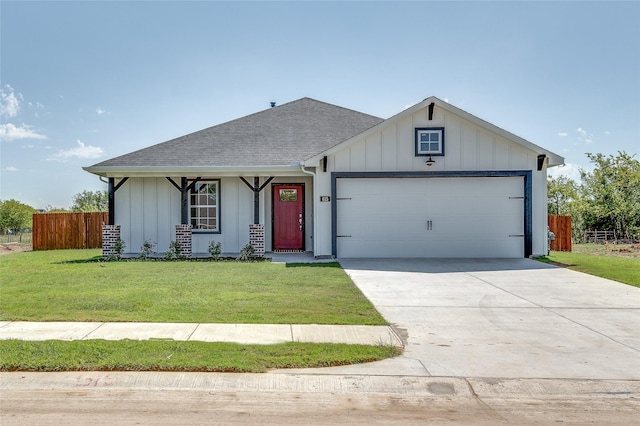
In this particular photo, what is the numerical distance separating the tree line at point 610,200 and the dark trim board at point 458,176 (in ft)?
48.5

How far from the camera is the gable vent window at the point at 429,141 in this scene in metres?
13.8

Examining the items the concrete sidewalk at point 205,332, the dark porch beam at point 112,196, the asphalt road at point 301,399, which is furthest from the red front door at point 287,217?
the asphalt road at point 301,399

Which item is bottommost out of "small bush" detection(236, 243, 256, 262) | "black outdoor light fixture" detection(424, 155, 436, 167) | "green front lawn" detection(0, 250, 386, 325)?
"green front lawn" detection(0, 250, 386, 325)

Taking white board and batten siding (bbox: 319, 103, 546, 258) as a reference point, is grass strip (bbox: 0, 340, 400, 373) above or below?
below

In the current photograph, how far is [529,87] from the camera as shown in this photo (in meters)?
17.1

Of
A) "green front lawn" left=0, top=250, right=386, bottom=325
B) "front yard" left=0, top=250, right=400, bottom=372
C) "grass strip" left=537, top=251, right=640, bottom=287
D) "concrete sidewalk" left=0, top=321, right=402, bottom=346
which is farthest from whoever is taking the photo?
"grass strip" left=537, top=251, right=640, bottom=287

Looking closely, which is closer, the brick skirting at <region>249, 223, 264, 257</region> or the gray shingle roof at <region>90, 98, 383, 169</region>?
the brick skirting at <region>249, 223, 264, 257</region>

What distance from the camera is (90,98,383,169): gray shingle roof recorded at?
14.6 m

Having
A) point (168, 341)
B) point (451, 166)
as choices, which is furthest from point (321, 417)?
point (451, 166)

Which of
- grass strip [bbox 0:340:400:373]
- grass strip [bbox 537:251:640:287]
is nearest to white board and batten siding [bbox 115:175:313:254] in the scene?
grass strip [bbox 537:251:640:287]

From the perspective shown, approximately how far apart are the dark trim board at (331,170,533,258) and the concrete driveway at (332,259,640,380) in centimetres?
242

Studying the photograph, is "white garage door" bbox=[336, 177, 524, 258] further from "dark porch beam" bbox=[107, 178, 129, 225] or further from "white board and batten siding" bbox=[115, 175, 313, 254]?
"dark porch beam" bbox=[107, 178, 129, 225]

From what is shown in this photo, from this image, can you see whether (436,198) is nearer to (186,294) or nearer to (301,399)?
(186,294)

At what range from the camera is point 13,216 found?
2759 cm
